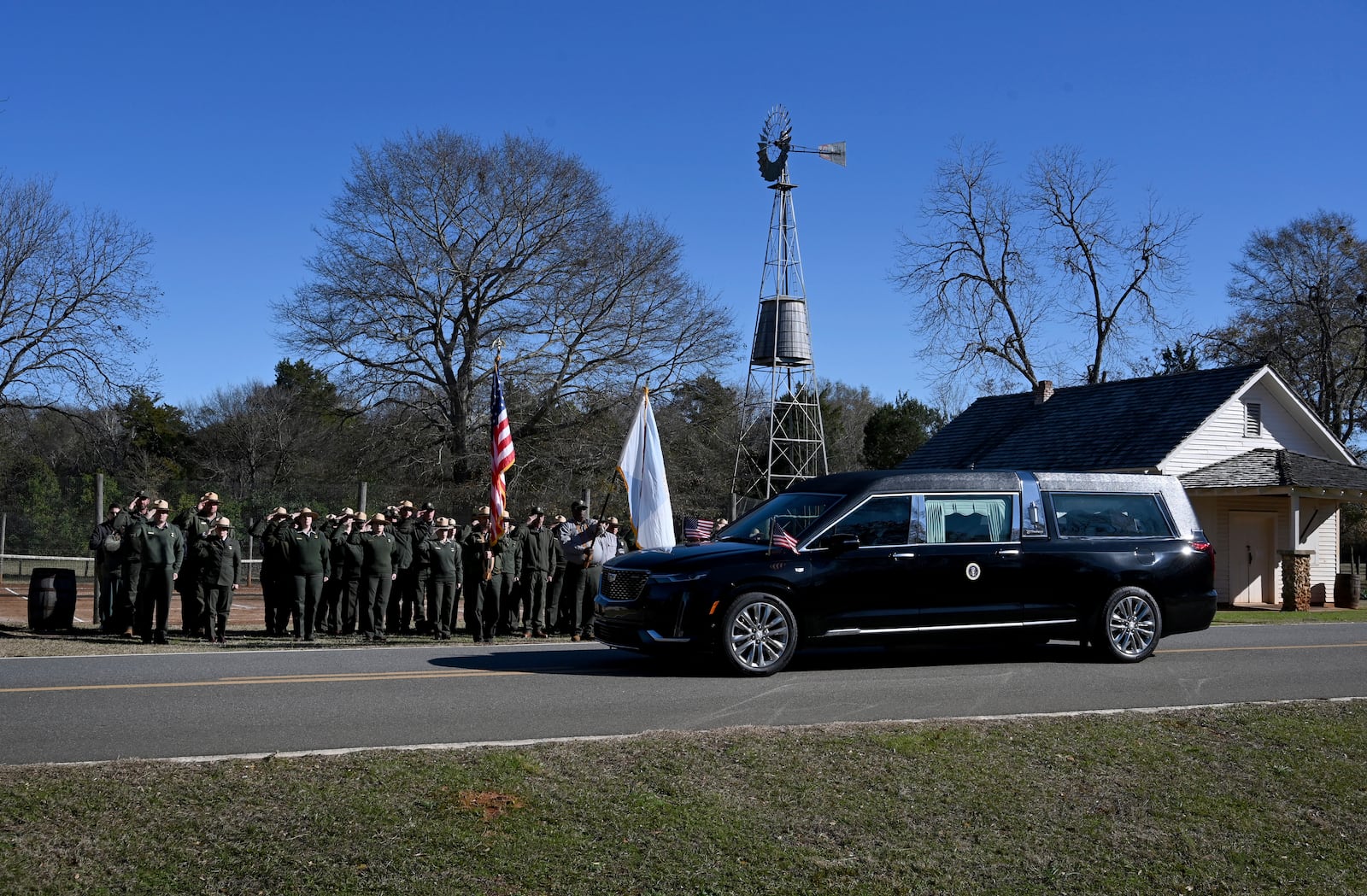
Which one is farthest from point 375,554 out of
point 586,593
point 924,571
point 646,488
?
point 924,571

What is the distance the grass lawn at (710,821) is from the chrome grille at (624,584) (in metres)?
3.56

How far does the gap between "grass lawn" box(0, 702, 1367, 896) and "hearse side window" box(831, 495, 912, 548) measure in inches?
152

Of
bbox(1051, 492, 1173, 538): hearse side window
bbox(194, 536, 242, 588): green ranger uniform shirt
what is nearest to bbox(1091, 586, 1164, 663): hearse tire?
bbox(1051, 492, 1173, 538): hearse side window

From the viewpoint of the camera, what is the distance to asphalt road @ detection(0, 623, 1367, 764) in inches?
337

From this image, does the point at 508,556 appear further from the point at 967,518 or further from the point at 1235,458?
the point at 1235,458

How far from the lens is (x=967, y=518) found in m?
12.5

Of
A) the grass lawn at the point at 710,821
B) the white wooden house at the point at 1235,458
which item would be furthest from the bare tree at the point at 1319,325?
the grass lawn at the point at 710,821

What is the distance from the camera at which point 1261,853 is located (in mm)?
6598

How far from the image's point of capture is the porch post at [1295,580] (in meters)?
29.8

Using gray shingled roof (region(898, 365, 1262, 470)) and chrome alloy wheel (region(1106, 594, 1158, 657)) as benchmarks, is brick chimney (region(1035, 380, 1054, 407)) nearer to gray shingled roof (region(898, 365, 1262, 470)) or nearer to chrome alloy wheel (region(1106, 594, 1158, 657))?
gray shingled roof (region(898, 365, 1262, 470))

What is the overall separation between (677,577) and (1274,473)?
23776mm

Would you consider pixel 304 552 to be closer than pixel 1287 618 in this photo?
Yes

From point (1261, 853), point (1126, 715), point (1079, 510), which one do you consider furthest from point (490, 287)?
point (1261, 853)

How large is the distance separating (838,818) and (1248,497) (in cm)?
2893
